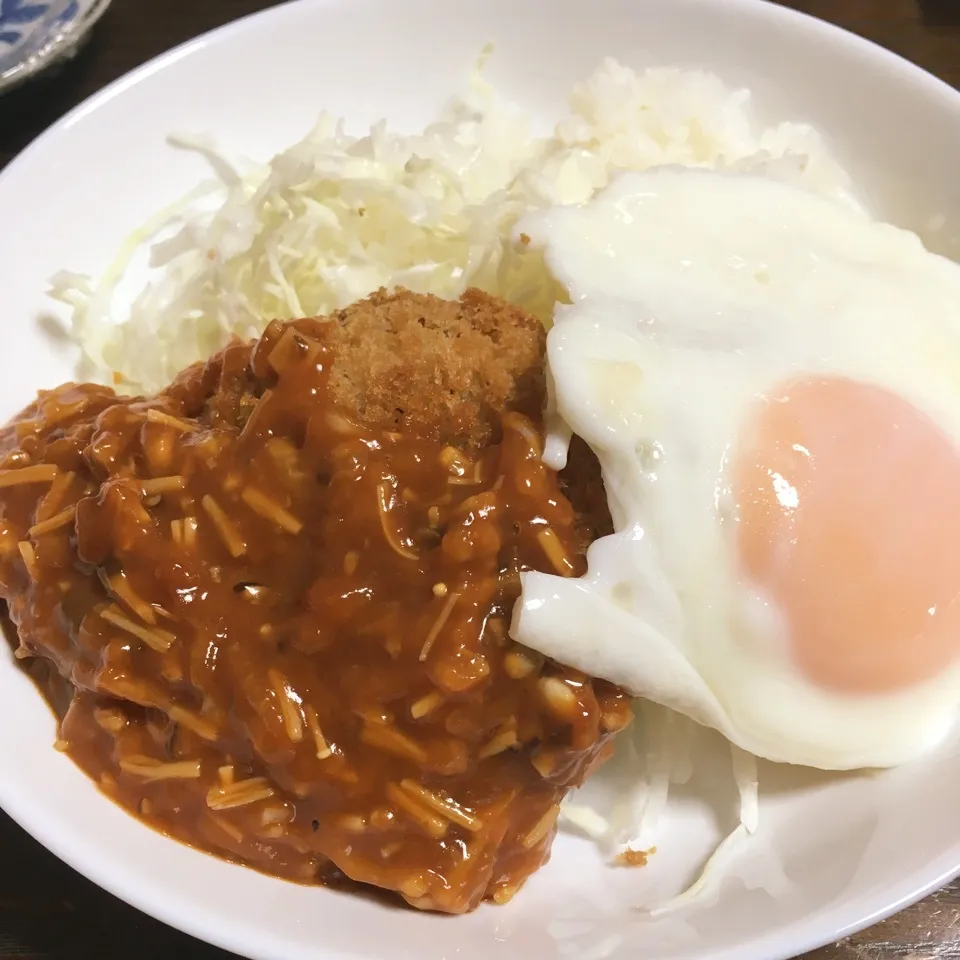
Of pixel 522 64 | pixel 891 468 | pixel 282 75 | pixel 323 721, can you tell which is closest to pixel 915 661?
pixel 891 468

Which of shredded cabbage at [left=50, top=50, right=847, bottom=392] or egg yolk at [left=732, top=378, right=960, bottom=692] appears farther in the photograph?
shredded cabbage at [left=50, top=50, right=847, bottom=392]

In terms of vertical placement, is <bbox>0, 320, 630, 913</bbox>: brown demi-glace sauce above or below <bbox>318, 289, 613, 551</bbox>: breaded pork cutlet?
below

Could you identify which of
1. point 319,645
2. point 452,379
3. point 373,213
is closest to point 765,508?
point 452,379

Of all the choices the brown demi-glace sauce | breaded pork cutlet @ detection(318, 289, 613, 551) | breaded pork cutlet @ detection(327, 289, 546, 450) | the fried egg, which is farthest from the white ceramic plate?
breaded pork cutlet @ detection(327, 289, 546, 450)

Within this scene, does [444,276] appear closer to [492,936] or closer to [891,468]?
[891,468]

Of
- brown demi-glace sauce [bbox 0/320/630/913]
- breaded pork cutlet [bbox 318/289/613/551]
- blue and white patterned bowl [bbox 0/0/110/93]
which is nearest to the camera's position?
brown demi-glace sauce [bbox 0/320/630/913]

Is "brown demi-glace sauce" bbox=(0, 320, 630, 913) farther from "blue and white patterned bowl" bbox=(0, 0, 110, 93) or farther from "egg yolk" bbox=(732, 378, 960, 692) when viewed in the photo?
"blue and white patterned bowl" bbox=(0, 0, 110, 93)

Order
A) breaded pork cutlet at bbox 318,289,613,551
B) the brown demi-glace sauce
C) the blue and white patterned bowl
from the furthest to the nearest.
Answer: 1. the blue and white patterned bowl
2. breaded pork cutlet at bbox 318,289,613,551
3. the brown demi-glace sauce
